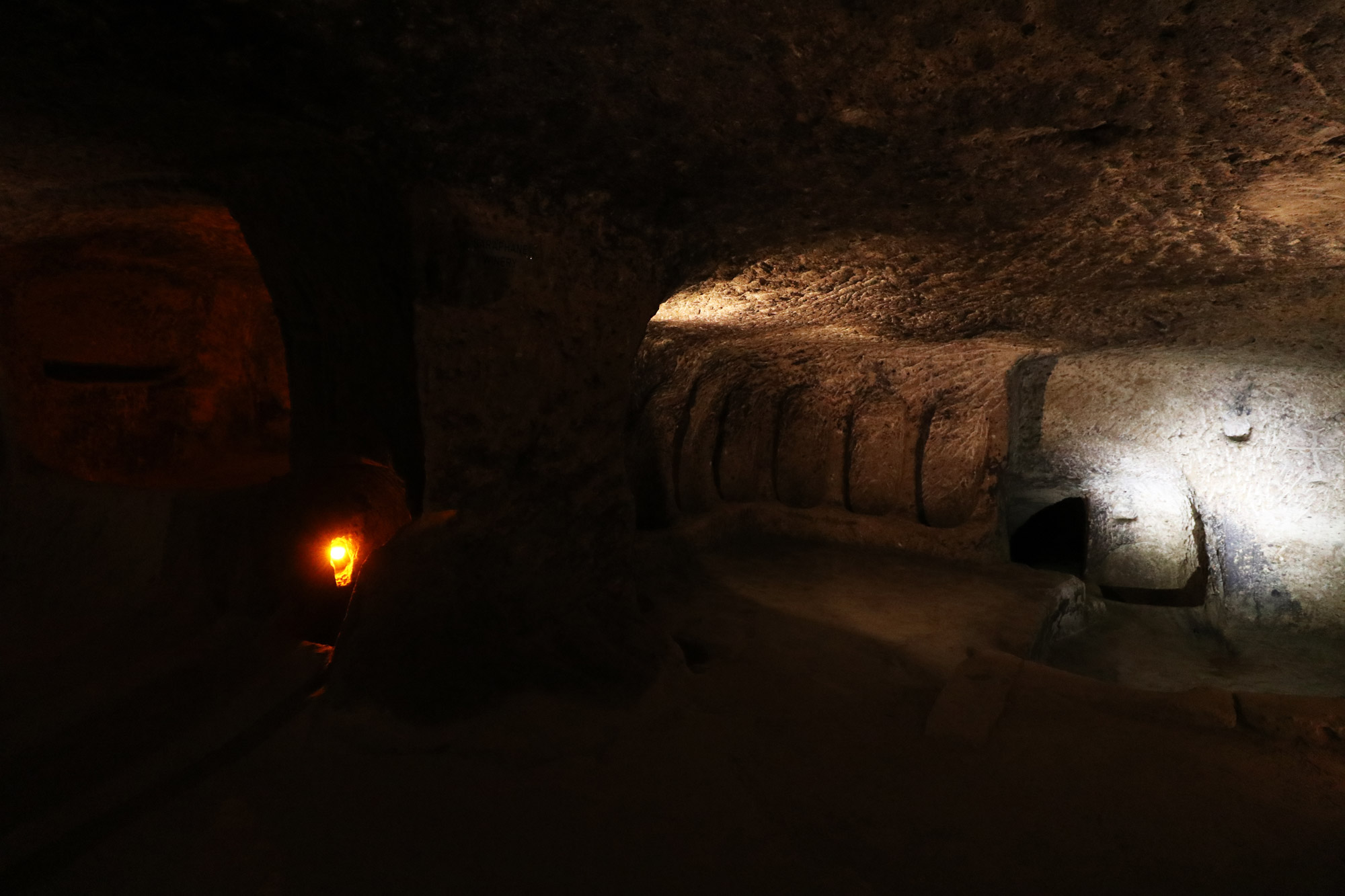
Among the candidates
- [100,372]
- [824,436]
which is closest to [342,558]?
[100,372]

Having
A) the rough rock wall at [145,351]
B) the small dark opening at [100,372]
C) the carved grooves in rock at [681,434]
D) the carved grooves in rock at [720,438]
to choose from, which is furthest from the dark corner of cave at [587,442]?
the carved grooves in rock at [720,438]

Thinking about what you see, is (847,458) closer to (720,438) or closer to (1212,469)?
(720,438)

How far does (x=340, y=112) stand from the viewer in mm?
1745

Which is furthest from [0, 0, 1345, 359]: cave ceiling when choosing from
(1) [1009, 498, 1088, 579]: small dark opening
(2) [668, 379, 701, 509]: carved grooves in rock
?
(1) [1009, 498, 1088, 579]: small dark opening

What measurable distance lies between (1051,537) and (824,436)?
3776mm

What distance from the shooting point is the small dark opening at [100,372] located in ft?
14.7

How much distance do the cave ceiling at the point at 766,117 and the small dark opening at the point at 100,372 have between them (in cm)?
216

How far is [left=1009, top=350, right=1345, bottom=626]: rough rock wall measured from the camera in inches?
179

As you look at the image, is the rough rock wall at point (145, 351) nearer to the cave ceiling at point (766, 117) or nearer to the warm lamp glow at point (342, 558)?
the cave ceiling at point (766, 117)

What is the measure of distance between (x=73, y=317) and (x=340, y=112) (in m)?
3.95

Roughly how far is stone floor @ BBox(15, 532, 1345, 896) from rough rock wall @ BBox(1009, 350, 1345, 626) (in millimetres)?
3150

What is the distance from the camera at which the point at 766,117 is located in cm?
181

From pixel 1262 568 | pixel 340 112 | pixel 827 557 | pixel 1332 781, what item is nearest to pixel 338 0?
pixel 340 112

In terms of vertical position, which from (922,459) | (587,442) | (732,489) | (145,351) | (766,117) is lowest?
(732,489)
